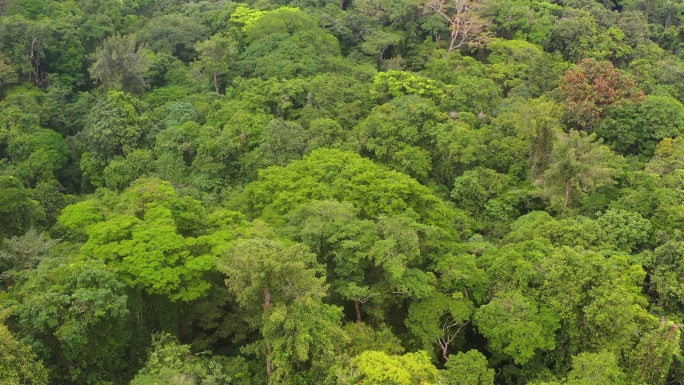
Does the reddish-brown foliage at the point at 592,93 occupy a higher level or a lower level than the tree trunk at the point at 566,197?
higher

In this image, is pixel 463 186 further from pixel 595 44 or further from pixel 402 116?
pixel 595 44

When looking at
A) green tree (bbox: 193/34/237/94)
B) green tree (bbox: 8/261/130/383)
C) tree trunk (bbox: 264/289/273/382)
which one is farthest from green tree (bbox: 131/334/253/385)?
green tree (bbox: 193/34/237/94)

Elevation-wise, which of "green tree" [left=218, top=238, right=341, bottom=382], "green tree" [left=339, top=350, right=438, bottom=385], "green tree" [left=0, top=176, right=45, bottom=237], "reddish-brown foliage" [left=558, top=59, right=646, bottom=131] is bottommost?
"green tree" [left=0, top=176, right=45, bottom=237]

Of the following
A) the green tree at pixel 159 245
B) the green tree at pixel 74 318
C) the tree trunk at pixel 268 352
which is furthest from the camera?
the green tree at pixel 159 245

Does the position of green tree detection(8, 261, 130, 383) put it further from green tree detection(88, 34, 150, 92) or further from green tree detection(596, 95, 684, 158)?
green tree detection(596, 95, 684, 158)

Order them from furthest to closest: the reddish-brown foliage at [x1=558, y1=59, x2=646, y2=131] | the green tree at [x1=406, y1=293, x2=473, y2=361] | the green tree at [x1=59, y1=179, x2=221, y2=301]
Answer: the reddish-brown foliage at [x1=558, y1=59, x2=646, y2=131] → the green tree at [x1=406, y1=293, x2=473, y2=361] → the green tree at [x1=59, y1=179, x2=221, y2=301]

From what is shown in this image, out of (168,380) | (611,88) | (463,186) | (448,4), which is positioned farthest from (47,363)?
(448,4)

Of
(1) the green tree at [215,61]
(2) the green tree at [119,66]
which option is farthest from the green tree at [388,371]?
(2) the green tree at [119,66]

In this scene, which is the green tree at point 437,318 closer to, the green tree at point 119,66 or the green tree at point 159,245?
the green tree at point 159,245
